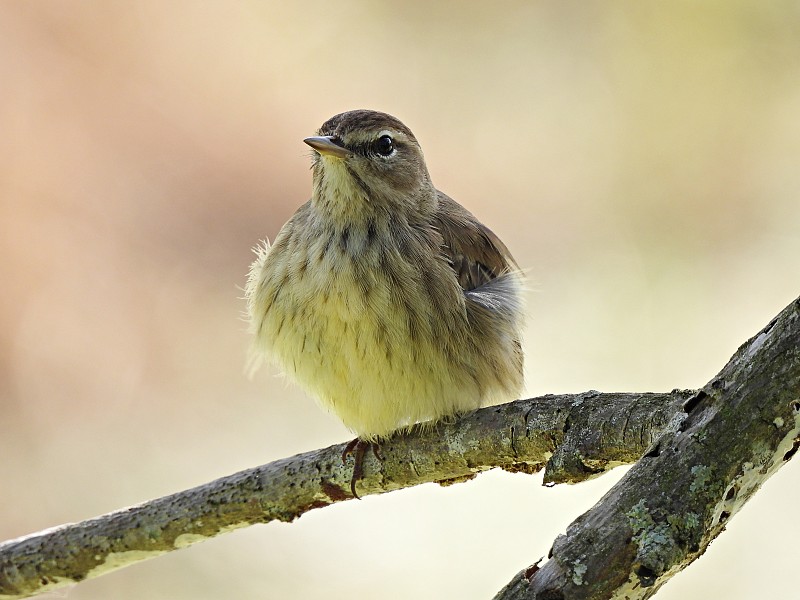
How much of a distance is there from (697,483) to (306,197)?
5.49 meters

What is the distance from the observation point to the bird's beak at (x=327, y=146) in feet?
12.5

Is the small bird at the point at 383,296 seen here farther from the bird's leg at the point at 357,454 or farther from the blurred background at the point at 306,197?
the blurred background at the point at 306,197

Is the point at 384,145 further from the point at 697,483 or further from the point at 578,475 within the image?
the point at 697,483

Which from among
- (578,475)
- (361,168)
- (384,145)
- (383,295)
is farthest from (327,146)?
(578,475)

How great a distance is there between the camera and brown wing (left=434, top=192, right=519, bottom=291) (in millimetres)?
3918

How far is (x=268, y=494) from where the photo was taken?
3469 mm

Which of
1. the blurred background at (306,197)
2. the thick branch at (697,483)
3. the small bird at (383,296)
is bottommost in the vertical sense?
the thick branch at (697,483)

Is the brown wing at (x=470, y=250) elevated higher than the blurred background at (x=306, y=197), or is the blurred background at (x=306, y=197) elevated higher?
the blurred background at (x=306, y=197)

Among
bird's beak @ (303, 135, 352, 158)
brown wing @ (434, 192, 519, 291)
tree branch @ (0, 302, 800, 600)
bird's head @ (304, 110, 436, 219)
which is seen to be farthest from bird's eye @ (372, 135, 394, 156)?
tree branch @ (0, 302, 800, 600)

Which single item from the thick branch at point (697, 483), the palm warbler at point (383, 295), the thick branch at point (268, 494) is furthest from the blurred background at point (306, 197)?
the thick branch at point (697, 483)

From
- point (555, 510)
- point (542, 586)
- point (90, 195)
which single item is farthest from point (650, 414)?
point (90, 195)

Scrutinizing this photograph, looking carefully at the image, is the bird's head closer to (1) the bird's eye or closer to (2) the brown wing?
(1) the bird's eye

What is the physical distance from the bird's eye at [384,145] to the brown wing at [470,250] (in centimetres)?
34

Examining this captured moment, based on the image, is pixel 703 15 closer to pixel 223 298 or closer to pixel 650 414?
pixel 223 298
